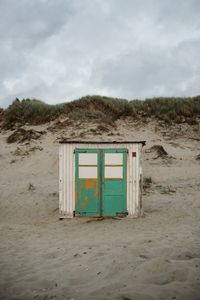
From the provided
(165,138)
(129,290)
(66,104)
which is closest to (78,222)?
(129,290)

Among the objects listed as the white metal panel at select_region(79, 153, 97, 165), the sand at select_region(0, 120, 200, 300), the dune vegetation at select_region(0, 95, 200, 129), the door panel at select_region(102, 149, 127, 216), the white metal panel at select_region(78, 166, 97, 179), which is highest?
the dune vegetation at select_region(0, 95, 200, 129)

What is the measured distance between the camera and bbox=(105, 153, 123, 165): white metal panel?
29.5ft

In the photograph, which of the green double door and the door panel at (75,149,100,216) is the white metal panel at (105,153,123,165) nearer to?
the green double door

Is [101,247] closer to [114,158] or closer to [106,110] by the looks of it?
[114,158]

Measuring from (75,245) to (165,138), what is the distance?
56.2ft

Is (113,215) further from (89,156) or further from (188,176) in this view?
(188,176)

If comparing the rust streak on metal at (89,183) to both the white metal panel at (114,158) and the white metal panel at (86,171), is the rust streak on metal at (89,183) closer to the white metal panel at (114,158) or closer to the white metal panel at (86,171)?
the white metal panel at (86,171)

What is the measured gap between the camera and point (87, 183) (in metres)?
8.97

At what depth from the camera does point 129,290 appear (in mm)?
3893

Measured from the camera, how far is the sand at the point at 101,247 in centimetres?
403

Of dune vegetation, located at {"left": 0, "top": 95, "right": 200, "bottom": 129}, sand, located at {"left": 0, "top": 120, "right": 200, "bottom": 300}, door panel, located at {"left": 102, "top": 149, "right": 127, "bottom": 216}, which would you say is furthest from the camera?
dune vegetation, located at {"left": 0, "top": 95, "right": 200, "bottom": 129}

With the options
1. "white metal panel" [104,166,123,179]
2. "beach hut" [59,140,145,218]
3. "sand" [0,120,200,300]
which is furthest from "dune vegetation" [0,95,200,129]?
"white metal panel" [104,166,123,179]

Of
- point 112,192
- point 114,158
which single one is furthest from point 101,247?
point 114,158

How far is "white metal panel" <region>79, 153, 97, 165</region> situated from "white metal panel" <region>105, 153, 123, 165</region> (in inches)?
13.9
